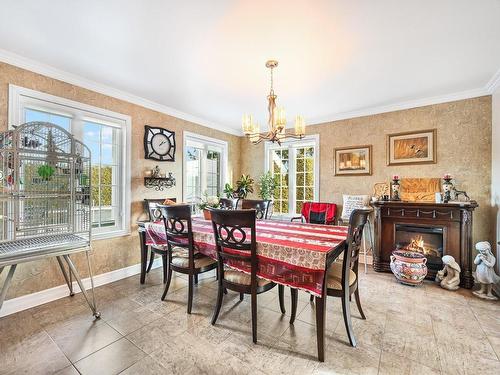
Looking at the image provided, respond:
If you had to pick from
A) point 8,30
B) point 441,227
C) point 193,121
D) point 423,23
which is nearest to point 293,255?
point 423,23

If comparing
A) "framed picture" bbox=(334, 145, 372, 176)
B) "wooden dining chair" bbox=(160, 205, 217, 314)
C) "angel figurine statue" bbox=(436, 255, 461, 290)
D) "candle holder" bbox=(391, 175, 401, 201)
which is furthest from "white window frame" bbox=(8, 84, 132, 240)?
"angel figurine statue" bbox=(436, 255, 461, 290)

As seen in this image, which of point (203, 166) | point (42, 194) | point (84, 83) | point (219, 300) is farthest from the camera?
point (203, 166)

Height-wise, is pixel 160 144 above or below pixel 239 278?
above

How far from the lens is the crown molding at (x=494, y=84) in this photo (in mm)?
2704

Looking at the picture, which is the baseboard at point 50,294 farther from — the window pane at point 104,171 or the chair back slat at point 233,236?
the chair back slat at point 233,236

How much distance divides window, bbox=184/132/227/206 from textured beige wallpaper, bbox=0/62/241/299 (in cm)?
17

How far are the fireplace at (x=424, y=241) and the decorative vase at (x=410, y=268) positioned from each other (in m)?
0.42

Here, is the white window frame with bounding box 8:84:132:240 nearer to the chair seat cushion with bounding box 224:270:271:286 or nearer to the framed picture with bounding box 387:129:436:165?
the chair seat cushion with bounding box 224:270:271:286

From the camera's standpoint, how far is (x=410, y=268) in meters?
2.88

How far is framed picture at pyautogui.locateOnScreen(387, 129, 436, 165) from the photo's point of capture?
343 centimetres

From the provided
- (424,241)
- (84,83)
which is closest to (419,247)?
(424,241)

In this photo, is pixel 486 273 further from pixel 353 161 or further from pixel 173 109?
pixel 173 109

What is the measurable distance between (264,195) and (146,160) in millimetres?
2345

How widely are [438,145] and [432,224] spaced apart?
1.19 m
